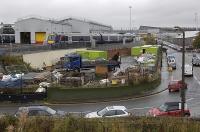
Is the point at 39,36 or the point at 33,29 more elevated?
the point at 33,29

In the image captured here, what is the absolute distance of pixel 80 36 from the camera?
97.5 metres

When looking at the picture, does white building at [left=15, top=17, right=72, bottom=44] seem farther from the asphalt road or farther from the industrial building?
the asphalt road

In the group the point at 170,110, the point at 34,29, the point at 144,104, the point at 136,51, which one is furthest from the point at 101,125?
the point at 34,29


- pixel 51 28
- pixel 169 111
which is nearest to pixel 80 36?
pixel 51 28

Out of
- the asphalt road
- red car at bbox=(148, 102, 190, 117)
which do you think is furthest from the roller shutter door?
red car at bbox=(148, 102, 190, 117)

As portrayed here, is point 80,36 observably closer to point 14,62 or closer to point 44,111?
point 14,62

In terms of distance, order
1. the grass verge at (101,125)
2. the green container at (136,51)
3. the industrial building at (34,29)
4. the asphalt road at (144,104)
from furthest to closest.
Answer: the industrial building at (34,29) → the green container at (136,51) → the asphalt road at (144,104) → the grass verge at (101,125)

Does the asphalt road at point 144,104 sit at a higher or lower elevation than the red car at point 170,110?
lower

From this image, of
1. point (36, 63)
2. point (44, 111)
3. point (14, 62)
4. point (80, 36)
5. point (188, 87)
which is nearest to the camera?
point (44, 111)

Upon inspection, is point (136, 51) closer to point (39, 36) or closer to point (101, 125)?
point (39, 36)

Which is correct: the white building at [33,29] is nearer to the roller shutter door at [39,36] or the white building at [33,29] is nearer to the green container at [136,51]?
the roller shutter door at [39,36]

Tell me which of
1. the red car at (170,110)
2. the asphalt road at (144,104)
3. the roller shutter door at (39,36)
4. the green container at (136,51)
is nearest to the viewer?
the red car at (170,110)

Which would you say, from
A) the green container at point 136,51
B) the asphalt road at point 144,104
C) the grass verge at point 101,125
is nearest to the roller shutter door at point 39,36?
the green container at point 136,51

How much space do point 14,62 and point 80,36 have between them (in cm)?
3832
